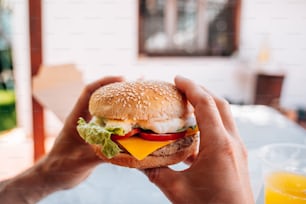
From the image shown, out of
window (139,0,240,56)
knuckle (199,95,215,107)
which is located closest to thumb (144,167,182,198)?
knuckle (199,95,215,107)

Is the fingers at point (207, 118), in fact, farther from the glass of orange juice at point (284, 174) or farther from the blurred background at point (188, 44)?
the blurred background at point (188, 44)

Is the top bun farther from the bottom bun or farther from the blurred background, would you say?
the blurred background

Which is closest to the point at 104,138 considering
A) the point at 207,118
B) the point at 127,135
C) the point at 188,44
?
the point at 127,135

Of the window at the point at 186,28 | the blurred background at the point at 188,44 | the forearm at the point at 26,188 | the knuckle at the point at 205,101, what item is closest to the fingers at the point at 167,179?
the knuckle at the point at 205,101

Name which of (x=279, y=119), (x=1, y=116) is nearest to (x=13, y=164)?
(x=279, y=119)

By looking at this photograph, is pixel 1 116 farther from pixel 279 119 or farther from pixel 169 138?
pixel 169 138

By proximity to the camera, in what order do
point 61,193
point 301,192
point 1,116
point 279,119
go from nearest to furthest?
point 301,192 < point 61,193 < point 279,119 < point 1,116
